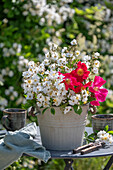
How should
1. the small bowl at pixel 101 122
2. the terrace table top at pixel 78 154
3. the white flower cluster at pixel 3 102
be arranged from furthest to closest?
the white flower cluster at pixel 3 102 → the small bowl at pixel 101 122 → the terrace table top at pixel 78 154

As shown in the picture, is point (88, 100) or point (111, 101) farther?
point (111, 101)

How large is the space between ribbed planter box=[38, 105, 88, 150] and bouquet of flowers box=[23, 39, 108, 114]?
0.04 metres

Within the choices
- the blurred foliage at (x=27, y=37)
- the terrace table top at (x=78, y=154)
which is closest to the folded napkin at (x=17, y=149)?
the terrace table top at (x=78, y=154)

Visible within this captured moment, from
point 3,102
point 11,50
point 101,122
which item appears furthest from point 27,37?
point 101,122

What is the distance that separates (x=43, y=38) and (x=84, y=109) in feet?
5.07

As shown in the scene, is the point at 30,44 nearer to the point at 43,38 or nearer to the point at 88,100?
the point at 43,38

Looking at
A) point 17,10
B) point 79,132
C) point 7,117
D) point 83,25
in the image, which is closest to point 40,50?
point 17,10

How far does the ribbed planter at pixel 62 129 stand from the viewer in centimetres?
134

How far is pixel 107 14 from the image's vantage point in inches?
129

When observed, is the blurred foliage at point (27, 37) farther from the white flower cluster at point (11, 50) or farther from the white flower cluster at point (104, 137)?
the white flower cluster at point (104, 137)

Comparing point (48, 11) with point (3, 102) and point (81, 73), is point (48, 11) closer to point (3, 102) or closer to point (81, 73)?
point (3, 102)

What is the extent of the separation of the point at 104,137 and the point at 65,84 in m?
0.30

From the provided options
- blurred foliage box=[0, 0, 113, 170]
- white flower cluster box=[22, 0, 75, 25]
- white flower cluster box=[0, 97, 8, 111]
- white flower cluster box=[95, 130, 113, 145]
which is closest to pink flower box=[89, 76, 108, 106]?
white flower cluster box=[95, 130, 113, 145]

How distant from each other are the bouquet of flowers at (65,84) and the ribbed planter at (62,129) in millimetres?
42
